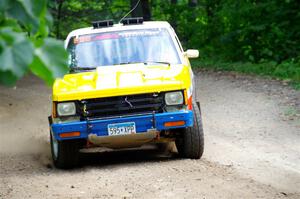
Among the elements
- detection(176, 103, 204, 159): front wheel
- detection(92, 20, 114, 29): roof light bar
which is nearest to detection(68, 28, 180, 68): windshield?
detection(92, 20, 114, 29): roof light bar

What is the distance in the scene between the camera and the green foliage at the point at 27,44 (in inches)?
59.4

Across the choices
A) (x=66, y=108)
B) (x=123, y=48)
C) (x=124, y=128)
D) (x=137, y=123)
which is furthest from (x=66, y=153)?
(x=123, y=48)

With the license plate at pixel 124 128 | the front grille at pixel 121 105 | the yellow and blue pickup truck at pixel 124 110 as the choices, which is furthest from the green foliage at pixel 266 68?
the license plate at pixel 124 128

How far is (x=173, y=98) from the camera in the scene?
7.56 m

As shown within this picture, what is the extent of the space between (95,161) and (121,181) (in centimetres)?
176

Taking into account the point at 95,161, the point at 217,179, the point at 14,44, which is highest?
the point at 14,44

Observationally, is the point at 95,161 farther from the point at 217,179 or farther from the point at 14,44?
the point at 14,44

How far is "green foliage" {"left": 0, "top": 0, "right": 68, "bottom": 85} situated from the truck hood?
573 cm

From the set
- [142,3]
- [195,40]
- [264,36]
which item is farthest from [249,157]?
[142,3]

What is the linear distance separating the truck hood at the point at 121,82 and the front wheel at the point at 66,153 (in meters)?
0.67

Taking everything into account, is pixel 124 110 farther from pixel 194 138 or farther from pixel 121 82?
pixel 194 138

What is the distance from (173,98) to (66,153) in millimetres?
1466

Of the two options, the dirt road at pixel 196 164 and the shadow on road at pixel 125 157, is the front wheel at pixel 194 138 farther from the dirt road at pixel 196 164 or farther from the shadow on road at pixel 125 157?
the shadow on road at pixel 125 157

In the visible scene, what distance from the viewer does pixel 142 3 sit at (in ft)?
87.2
